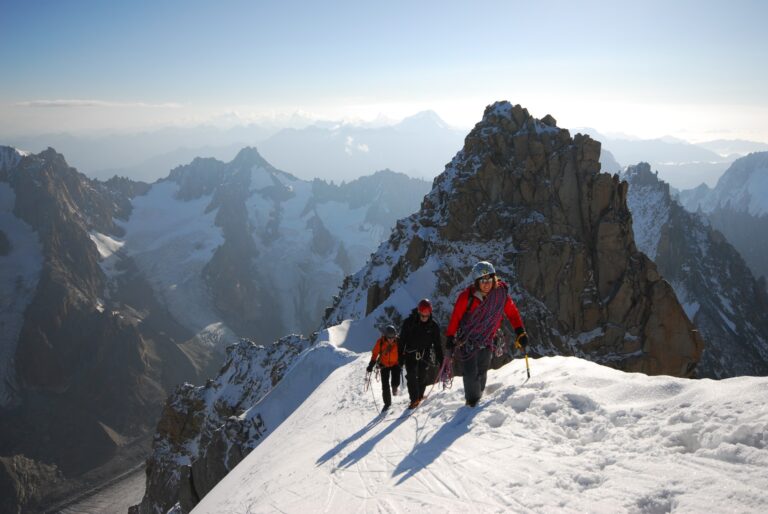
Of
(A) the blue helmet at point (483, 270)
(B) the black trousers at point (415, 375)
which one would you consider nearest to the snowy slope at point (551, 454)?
(B) the black trousers at point (415, 375)

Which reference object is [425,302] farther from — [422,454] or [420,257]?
[420,257]

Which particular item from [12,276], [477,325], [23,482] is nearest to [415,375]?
[477,325]

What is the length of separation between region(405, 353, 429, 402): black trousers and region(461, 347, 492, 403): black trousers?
186cm

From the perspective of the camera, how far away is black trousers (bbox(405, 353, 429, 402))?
1161 centimetres

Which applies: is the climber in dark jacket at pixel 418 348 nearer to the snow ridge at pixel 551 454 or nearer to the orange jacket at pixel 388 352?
the snow ridge at pixel 551 454

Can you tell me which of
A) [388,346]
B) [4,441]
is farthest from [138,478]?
[388,346]

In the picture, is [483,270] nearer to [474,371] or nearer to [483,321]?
[483,321]

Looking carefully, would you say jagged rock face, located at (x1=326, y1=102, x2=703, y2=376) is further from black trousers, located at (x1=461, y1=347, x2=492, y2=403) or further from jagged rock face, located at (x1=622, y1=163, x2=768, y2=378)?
jagged rock face, located at (x1=622, y1=163, x2=768, y2=378)

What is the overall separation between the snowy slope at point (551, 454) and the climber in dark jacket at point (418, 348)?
551 millimetres

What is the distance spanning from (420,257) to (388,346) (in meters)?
34.4

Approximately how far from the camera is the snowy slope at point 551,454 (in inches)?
225

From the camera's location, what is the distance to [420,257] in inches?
1845

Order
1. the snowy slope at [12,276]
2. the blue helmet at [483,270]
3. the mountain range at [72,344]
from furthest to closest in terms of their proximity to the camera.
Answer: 1. the snowy slope at [12,276]
2. the mountain range at [72,344]
3. the blue helmet at [483,270]

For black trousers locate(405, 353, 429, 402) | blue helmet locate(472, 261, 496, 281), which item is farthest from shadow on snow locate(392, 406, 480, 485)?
blue helmet locate(472, 261, 496, 281)
